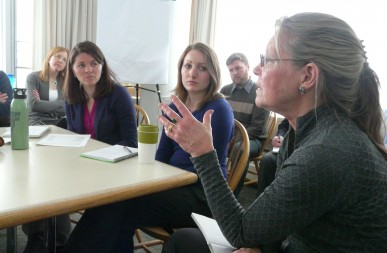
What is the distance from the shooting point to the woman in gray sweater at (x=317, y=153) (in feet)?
2.69

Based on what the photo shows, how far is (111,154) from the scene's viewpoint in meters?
1.44

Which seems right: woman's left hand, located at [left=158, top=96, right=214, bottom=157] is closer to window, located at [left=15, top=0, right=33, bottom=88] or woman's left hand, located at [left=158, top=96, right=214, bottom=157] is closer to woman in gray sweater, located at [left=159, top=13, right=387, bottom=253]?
woman in gray sweater, located at [left=159, top=13, right=387, bottom=253]

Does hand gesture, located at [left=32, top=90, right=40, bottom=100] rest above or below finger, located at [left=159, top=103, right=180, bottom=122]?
below

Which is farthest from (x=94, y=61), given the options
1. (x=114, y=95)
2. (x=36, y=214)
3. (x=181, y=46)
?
(x=181, y=46)

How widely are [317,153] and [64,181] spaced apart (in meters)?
0.75

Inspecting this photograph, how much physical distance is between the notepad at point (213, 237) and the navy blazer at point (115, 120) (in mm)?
992

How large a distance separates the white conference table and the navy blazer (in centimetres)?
53

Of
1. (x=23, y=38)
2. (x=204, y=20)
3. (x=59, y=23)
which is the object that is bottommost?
(x=23, y=38)

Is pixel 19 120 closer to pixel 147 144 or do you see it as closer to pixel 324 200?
pixel 147 144

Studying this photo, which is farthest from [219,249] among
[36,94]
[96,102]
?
[36,94]

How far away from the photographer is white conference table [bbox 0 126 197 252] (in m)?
0.93

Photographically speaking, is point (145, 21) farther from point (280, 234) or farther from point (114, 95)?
point (280, 234)

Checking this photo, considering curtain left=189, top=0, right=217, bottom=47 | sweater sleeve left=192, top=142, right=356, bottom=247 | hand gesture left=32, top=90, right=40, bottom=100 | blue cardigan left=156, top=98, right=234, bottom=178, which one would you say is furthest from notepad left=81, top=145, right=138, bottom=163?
curtain left=189, top=0, right=217, bottom=47

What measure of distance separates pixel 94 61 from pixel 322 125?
1586mm
